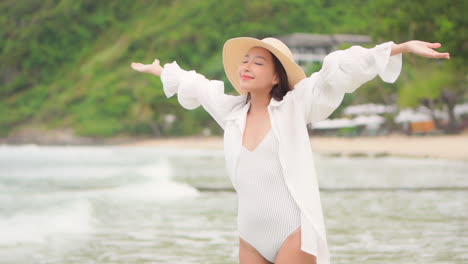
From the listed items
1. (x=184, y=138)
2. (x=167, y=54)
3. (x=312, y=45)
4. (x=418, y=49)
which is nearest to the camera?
(x=418, y=49)

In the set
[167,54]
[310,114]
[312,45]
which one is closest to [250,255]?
[310,114]

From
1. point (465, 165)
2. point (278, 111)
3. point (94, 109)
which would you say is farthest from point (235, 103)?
point (94, 109)

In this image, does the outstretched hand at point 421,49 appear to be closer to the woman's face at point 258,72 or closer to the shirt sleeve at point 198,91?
the woman's face at point 258,72

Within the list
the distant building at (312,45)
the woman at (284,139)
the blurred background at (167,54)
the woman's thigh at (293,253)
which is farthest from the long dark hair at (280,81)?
the distant building at (312,45)

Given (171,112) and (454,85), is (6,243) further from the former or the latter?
(171,112)

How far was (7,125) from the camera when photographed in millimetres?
→ 90750

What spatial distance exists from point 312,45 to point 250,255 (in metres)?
75.9

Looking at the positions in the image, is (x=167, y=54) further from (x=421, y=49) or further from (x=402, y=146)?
(x=421, y=49)

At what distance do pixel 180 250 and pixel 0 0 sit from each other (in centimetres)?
12171

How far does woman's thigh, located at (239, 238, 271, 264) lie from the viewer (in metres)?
3.09

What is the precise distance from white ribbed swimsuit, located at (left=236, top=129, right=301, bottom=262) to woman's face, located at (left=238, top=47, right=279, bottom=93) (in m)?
0.22

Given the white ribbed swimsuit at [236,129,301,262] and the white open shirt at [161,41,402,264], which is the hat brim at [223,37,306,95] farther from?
the white ribbed swimsuit at [236,129,301,262]

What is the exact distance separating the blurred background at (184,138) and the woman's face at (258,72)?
153 inches

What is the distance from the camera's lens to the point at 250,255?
3100 millimetres
